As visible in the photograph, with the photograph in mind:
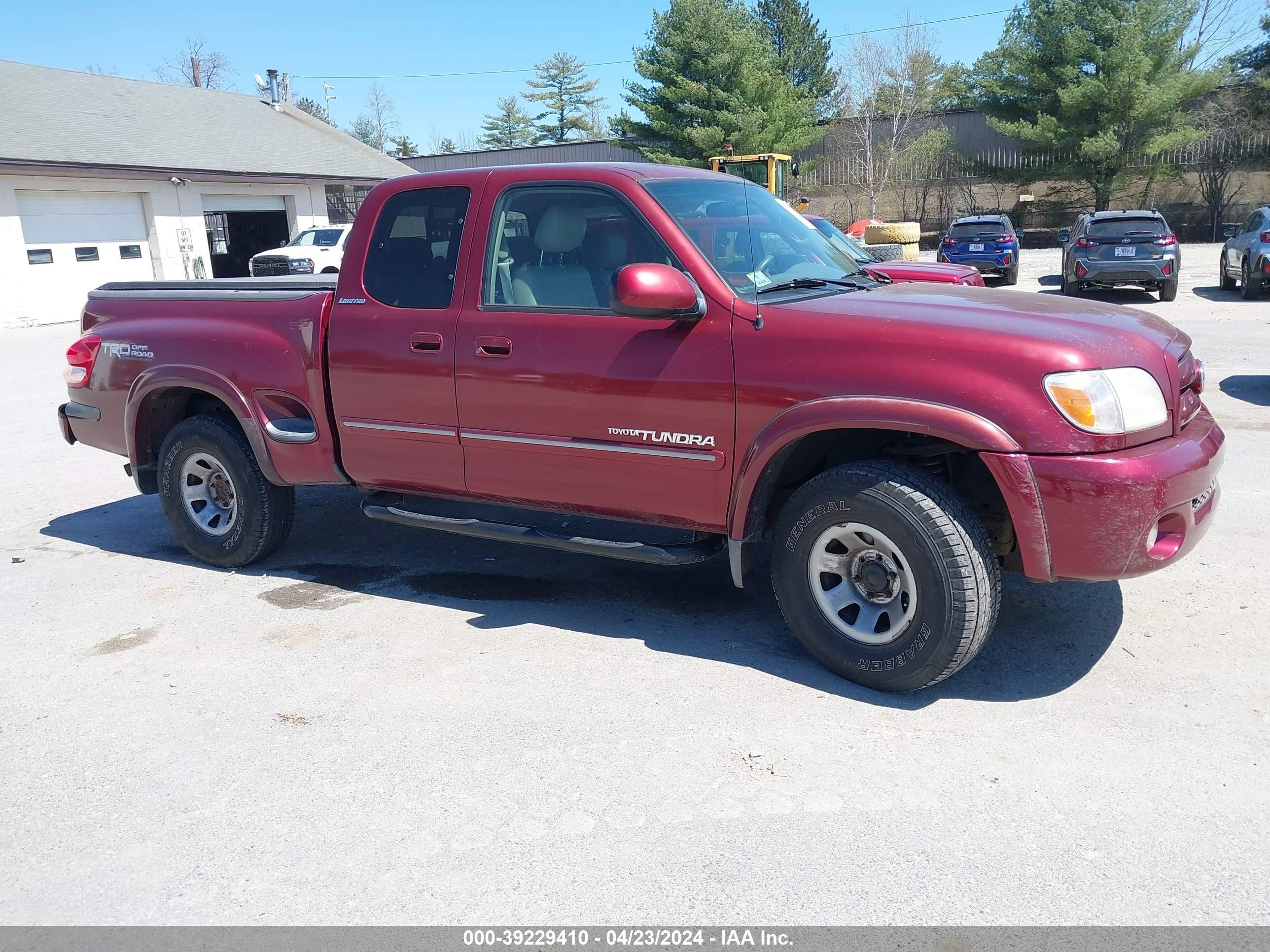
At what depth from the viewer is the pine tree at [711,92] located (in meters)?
38.2

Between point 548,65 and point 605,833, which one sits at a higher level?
point 548,65

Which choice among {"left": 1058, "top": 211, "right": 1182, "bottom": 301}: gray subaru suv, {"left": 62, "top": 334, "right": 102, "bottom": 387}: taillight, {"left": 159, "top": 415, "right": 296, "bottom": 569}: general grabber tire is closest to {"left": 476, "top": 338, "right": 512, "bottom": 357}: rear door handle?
{"left": 159, "top": 415, "right": 296, "bottom": 569}: general grabber tire

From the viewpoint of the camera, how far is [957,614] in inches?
145

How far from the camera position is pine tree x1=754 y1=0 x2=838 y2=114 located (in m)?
48.0

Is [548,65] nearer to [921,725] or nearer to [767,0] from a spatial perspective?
[767,0]

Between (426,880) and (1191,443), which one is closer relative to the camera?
(426,880)

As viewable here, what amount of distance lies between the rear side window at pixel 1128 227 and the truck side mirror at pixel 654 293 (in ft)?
52.7

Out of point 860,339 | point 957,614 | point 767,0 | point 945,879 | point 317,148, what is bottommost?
point 945,879

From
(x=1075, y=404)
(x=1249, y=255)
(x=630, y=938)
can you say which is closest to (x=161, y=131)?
(x=1249, y=255)

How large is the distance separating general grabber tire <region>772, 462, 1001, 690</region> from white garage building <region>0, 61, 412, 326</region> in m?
24.2

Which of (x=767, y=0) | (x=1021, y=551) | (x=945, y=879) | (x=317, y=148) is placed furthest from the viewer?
(x=767, y=0)

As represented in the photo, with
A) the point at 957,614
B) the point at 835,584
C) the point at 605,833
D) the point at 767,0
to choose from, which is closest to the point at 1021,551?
the point at 957,614

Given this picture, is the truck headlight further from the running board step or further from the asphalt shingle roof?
the asphalt shingle roof

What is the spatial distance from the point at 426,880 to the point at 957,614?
2.03 m
